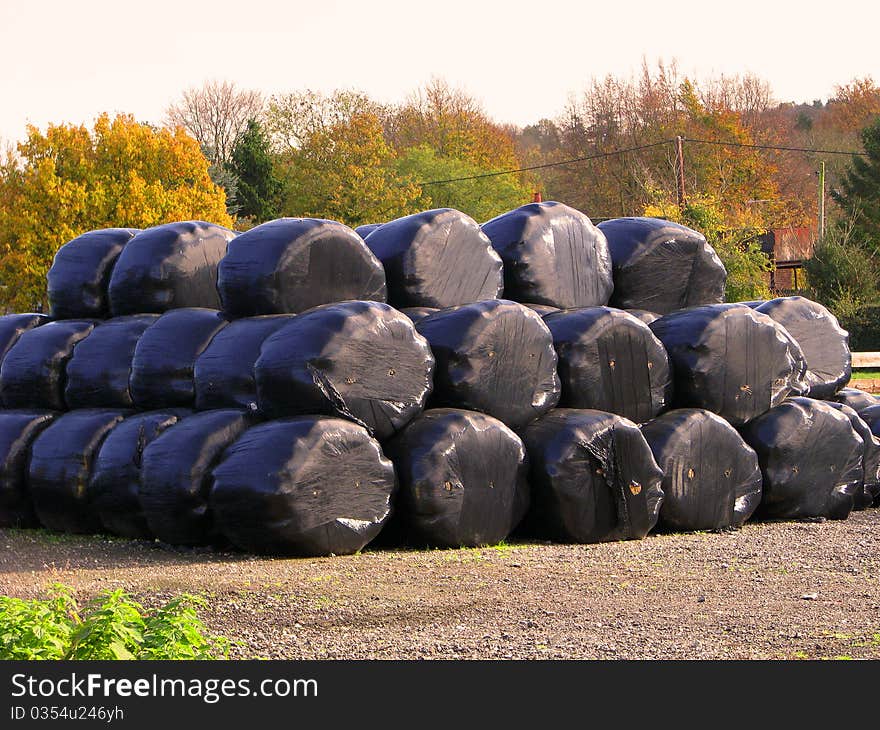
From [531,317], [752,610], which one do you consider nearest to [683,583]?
[752,610]

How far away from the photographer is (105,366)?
938cm

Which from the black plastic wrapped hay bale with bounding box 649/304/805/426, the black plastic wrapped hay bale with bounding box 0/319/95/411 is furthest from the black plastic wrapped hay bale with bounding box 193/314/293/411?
the black plastic wrapped hay bale with bounding box 649/304/805/426

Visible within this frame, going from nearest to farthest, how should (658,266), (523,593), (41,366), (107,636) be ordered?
(107,636)
(523,593)
(41,366)
(658,266)

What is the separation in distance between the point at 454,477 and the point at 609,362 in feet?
5.57

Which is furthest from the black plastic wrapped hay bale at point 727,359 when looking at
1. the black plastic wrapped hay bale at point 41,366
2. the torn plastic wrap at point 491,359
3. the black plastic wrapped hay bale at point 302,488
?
the black plastic wrapped hay bale at point 41,366

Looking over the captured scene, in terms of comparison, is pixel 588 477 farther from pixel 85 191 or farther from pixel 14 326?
pixel 85 191

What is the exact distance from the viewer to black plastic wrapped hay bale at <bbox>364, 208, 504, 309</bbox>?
30.1 feet

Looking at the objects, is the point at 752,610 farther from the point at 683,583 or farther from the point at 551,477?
the point at 551,477

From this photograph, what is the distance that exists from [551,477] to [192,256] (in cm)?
338

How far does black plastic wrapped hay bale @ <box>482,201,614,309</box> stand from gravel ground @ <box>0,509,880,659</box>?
2.17m

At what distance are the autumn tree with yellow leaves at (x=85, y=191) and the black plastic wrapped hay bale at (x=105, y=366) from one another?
27.5 m

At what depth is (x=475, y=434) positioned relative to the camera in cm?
822

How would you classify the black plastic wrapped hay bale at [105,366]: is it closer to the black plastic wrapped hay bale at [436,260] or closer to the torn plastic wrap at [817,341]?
the black plastic wrapped hay bale at [436,260]

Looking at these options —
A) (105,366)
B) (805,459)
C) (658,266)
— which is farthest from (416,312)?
(805,459)
